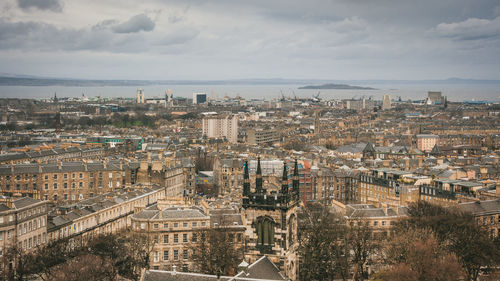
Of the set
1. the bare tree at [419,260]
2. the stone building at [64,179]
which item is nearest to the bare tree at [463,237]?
the bare tree at [419,260]

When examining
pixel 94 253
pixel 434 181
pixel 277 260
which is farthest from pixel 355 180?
pixel 277 260

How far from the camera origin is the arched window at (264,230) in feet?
131

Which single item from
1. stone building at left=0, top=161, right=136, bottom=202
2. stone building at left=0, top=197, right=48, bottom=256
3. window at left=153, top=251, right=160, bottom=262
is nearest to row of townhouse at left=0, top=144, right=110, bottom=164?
stone building at left=0, top=161, right=136, bottom=202

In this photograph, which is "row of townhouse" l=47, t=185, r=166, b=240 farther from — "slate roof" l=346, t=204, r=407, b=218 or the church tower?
the church tower

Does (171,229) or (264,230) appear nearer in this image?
(264,230)

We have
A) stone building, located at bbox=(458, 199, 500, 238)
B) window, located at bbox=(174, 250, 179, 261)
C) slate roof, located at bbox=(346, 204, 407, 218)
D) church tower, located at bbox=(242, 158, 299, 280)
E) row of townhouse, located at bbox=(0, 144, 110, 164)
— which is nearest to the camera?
church tower, located at bbox=(242, 158, 299, 280)

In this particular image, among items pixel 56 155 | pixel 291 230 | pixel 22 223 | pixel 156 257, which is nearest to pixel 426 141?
pixel 56 155

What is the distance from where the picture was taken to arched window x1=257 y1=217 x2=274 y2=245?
39875 mm

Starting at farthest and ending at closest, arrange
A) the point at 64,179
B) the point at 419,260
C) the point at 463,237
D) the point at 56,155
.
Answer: the point at 56,155, the point at 64,179, the point at 463,237, the point at 419,260

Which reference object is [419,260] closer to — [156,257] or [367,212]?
[367,212]

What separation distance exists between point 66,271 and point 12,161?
73780 millimetres

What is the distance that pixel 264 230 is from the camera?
40.0m

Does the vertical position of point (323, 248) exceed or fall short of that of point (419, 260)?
it falls short

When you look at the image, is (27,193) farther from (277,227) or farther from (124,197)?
(277,227)
